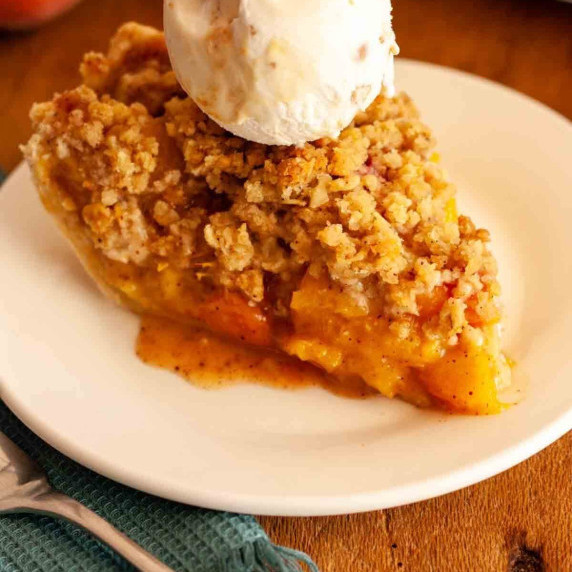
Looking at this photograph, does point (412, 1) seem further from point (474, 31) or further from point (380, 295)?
point (380, 295)

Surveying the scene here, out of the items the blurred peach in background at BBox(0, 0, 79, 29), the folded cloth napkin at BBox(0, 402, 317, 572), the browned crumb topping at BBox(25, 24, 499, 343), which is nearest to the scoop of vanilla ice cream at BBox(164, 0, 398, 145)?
the browned crumb topping at BBox(25, 24, 499, 343)

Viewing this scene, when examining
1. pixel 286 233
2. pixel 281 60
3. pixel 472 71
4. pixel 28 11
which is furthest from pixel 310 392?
pixel 28 11

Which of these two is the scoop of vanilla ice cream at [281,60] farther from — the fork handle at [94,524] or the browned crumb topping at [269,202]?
the fork handle at [94,524]

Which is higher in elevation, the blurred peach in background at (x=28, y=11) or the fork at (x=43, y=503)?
the blurred peach in background at (x=28, y=11)

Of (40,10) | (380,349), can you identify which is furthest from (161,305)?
(40,10)

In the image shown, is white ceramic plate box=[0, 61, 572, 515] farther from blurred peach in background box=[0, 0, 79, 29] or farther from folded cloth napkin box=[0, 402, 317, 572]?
blurred peach in background box=[0, 0, 79, 29]

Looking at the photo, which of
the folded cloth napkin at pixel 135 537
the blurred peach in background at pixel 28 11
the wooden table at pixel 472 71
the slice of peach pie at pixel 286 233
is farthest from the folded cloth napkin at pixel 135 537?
the blurred peach in background at pixel 28 11

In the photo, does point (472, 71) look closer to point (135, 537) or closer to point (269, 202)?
point (269, 202)
